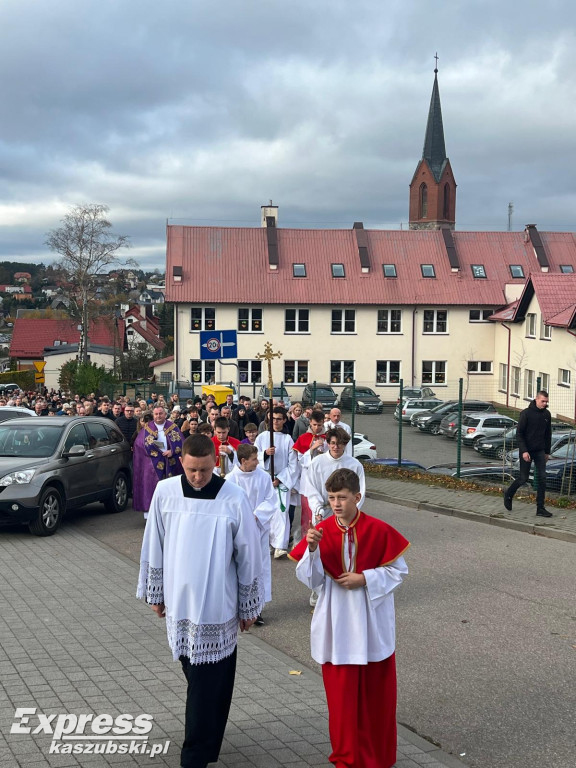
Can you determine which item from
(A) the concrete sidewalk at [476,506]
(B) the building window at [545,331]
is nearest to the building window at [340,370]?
(B) the building window at [545,331]

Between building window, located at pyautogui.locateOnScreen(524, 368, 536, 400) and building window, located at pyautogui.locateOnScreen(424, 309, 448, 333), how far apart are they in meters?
8.48

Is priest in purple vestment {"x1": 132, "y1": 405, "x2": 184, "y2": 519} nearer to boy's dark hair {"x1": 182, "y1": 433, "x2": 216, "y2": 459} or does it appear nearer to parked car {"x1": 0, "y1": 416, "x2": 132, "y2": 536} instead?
parked car {"x1": 0, "y1": 416, "x2": 132, "y2": 536}

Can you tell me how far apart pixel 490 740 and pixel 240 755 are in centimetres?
156

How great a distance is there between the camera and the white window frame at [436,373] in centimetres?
5266

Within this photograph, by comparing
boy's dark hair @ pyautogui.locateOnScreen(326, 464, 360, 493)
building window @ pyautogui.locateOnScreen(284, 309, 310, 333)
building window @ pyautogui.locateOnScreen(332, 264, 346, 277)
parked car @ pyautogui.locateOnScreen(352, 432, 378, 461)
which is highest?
building window @ pyautogui.locateOnScreen(332, 264, 346, 277)

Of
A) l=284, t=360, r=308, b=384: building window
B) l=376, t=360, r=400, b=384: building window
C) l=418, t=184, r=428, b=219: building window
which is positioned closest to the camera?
l=284, t=360, r=308, b=384: building window

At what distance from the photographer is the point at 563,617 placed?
25.4 ft

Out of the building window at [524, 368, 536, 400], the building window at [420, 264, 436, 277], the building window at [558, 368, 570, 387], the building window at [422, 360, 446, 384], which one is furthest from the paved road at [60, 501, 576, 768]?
the building window at [420, 264, 436, 277]

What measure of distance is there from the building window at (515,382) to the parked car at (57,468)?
3470 centimetres

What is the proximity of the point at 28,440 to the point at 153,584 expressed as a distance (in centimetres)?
868

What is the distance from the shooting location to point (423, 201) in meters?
87.4

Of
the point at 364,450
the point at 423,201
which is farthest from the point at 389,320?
the point at 423,201

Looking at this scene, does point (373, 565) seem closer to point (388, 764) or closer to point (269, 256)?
point (388, 764)

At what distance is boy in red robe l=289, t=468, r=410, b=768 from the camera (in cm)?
450
